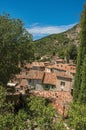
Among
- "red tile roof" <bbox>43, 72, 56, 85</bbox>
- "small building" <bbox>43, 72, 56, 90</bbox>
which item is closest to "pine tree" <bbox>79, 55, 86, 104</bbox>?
"small building" <bbox>43, 72, 56, 90</bbox>

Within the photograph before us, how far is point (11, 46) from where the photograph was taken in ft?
108

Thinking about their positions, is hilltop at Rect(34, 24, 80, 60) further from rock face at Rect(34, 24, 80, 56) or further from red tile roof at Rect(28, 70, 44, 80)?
red tile roof at Rect(28, 70, 44, 80)

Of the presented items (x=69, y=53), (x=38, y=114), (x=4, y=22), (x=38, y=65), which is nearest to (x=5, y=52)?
(x=4, y=22)

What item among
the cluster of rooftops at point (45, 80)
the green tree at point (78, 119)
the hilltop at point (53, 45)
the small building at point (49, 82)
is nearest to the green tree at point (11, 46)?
the green tree at point (78, 119)

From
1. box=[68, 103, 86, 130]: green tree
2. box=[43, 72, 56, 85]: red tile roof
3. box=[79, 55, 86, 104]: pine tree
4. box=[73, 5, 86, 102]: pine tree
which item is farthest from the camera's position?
box=[43, 72, 56, 85]: red tile roof

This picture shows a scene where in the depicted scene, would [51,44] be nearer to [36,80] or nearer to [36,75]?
[36,75]

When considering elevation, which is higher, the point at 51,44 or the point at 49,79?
the point at 51,44

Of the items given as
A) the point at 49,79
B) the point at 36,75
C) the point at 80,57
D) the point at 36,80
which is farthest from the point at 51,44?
the point at 80,57

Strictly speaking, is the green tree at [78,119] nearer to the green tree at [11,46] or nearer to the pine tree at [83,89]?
the pine tree at [83,89]

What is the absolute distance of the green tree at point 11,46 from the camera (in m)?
31.8

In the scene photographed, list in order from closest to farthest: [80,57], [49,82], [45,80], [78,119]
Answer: [78,119], [80,57], [49,82], [45,80]

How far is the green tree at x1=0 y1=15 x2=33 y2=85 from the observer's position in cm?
3181

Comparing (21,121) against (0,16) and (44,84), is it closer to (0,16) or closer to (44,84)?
(0,16)

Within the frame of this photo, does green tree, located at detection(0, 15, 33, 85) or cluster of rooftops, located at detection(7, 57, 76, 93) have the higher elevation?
green tree, located at detection(0, 15, 33, 85)
